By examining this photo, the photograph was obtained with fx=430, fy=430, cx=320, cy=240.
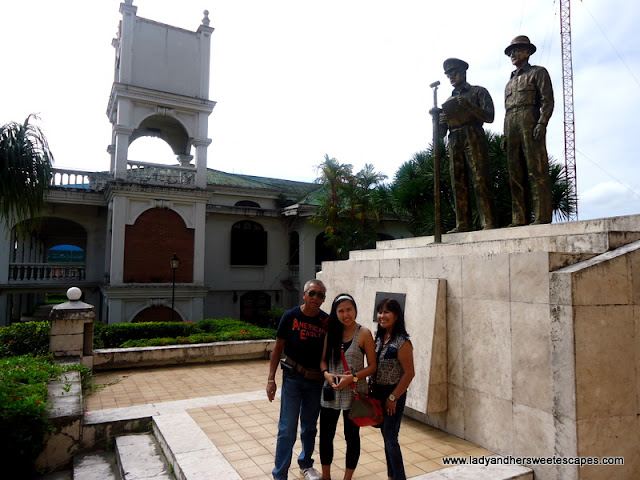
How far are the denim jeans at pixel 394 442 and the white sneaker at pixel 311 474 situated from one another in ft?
2.33

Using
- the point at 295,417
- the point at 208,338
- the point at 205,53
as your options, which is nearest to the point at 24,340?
the point at 208,338

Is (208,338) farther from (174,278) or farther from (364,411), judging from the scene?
(364,411)

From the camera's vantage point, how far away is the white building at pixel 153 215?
17.5m

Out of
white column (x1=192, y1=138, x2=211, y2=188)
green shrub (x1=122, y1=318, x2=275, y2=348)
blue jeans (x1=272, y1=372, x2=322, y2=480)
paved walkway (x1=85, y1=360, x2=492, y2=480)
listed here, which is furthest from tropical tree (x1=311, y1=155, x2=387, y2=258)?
blue jeans (x1=272, y1=372, x2=322, y2=480)

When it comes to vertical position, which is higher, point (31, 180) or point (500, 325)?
point (31, 180)

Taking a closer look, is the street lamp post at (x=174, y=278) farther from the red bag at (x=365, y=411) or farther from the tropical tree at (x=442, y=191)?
the red bag at (x=365, y=411)

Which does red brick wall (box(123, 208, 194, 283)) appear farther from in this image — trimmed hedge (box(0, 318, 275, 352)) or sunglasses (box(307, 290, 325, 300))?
sunglasses (box(307, 290, 325, 300))

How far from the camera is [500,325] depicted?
453 centimetres

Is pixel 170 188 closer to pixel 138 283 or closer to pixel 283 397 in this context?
pixel 138 283

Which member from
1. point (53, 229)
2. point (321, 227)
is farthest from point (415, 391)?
point (53, 229)

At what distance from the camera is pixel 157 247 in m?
18.2

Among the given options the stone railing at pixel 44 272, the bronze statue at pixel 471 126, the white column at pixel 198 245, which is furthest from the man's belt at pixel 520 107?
the stone railing at pixel 44 272

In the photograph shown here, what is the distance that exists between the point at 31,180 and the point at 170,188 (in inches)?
510

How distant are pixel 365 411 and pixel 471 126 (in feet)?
15.7
